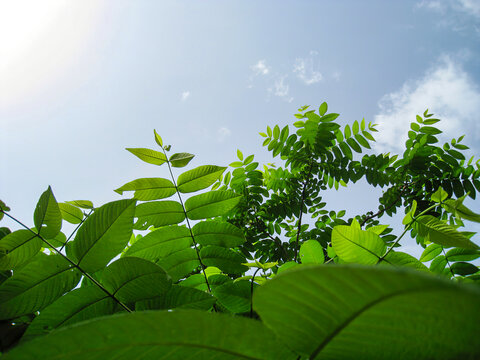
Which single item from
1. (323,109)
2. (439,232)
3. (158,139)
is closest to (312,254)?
(439,232)

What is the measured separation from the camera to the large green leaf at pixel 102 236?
957 mm

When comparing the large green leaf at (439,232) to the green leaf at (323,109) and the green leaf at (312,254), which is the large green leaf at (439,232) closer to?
the green leaf at (312,254)

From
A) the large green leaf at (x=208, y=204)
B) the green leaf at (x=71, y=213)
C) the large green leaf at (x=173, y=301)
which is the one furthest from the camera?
the large green leaf at (x=208, y=204)

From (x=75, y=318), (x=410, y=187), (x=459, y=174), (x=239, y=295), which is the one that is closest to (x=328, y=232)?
(x=410, y=187)

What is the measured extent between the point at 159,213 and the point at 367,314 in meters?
1.24

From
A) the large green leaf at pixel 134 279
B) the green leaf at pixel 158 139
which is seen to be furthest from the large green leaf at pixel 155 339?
the green leaf at pixel 158 139

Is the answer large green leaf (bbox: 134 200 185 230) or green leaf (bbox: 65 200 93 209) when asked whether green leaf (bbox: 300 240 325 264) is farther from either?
green leaf (bbox: 65 200 93 209)

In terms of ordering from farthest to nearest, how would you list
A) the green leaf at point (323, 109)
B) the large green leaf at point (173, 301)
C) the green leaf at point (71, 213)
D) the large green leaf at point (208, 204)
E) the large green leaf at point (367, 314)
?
the green leaf at point (323, 109) → the large green leaf at point (208, 204) → the green leaf at point (71, 213) → the large green leaf at point (173, 301) → the large green leaf at point (367, 314)

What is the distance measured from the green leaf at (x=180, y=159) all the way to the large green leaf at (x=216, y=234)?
1.20 feet

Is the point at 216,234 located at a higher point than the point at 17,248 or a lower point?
higher

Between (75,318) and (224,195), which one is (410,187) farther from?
(75,318)

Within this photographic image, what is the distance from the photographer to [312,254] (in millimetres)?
1296

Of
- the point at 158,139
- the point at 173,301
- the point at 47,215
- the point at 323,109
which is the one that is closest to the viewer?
the point at 173,301

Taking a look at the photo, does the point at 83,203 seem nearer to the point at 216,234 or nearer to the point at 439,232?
the point at 216,234
